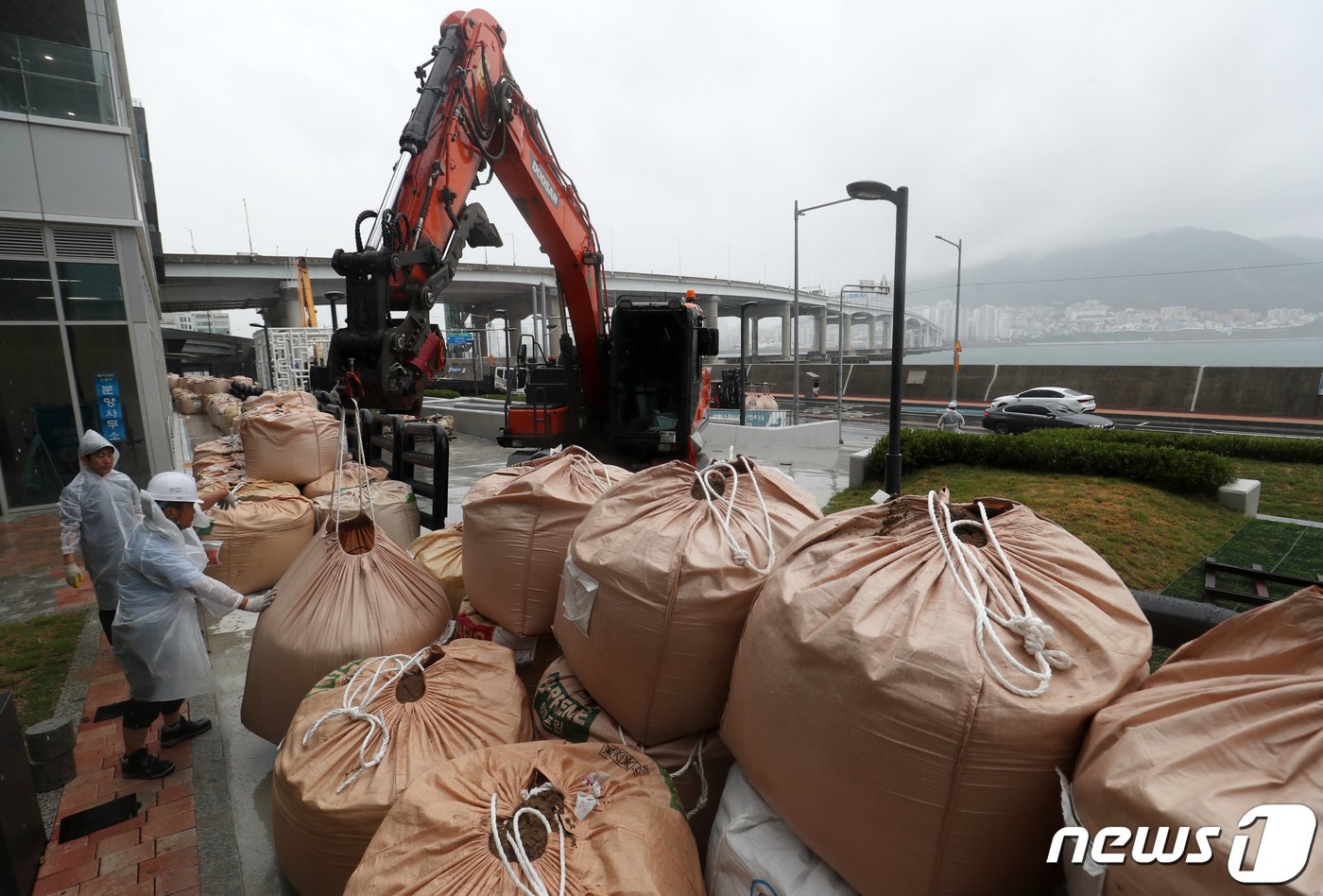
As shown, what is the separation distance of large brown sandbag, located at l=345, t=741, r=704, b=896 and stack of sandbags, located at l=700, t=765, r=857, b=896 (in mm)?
74

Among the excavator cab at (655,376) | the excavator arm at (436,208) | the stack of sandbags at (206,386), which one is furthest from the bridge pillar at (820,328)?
the excavator arm at (436,208)

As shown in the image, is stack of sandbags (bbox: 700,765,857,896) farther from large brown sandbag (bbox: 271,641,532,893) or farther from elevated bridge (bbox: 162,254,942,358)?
elevated bridge (bbox: 162,254,942,358)

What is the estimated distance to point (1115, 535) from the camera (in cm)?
585

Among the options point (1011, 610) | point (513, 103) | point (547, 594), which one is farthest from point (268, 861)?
point (513, 103)

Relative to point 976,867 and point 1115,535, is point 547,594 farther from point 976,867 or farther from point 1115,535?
point 1115,535

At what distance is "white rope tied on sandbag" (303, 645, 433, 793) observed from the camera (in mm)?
2090

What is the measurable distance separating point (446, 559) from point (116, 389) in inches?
348

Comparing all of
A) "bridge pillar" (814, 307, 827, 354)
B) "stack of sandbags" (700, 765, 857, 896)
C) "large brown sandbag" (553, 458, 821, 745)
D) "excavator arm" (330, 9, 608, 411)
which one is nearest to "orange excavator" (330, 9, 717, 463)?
"excavator arm" (330, 9, 608, 411)

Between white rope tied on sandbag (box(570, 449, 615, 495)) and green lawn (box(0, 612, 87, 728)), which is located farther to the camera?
green lawn (box(0, 612, 87, 728))

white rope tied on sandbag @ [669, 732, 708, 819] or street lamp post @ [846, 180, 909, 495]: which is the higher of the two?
street lamp post @ [846, 180, 909, 495]

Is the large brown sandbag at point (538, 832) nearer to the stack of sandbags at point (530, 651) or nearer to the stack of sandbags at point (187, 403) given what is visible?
the stack of sandbags at point (530, 651)

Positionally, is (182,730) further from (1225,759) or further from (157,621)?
(1225,759)

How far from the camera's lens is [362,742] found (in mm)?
2143

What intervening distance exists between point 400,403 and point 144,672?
7.33 feet
